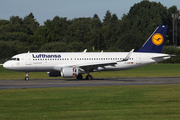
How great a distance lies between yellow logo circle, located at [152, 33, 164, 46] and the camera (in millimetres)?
43156

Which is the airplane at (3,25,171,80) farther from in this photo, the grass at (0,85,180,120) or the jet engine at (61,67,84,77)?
the grass at (0,85,180,120)

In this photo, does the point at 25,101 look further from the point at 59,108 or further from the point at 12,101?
the point at 59,108

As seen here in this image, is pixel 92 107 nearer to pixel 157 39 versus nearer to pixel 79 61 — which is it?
pixel 79 61

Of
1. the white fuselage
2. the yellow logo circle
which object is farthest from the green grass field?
the yellow logo circle

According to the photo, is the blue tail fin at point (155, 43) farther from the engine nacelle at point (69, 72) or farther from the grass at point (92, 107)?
the grass at point (92, 107)

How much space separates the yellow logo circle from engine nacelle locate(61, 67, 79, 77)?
1345 cm

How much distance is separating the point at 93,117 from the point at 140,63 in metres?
28.5

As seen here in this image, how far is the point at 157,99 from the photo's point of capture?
19.8 metres

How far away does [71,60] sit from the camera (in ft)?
133

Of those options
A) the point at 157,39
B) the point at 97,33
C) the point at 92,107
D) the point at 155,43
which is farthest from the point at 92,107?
the point at 97,33

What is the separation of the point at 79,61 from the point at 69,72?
4.59 m

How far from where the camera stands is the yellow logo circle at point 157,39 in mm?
43156

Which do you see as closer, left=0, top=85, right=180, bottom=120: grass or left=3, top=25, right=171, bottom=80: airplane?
left=0, top=85, right=180, bottom=120: grass

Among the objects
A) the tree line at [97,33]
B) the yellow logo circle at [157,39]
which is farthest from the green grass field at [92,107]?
the tree line at [97,33]
